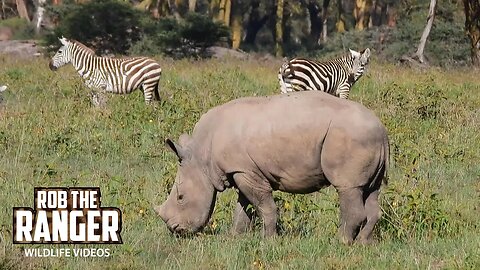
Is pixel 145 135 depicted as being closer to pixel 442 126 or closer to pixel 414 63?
pixel 442 126

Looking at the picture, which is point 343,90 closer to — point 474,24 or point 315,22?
point 474,24

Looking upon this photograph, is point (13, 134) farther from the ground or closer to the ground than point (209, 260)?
closer to the ground

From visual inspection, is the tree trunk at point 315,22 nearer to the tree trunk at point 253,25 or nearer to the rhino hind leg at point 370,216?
the tree trunk at point 253,25

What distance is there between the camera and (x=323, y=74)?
652 inches

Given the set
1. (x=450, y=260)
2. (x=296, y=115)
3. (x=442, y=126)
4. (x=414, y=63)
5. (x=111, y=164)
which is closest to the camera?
(x=450, y=260)

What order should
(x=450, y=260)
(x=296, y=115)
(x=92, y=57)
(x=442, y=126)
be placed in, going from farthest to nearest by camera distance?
1. (x=92, y=57)
2. (x=442, y=126)
3. (x=296, y=115)
4. (x=450, y=260)

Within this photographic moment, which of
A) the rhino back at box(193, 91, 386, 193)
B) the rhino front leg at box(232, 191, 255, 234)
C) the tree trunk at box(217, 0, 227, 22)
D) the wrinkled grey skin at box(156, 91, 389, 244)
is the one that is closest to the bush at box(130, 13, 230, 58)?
the tree trunk at box(217, 0, 227, 22)

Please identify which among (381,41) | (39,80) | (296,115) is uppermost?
(296,115)

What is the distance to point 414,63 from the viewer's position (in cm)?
2528

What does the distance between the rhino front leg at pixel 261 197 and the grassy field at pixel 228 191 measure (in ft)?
0.49

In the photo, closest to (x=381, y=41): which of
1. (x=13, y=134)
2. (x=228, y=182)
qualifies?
(x=13, y=134)

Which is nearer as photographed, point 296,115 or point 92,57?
point 296,115

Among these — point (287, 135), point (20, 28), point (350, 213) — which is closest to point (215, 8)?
point (20, 28)

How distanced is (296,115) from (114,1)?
26.1m
